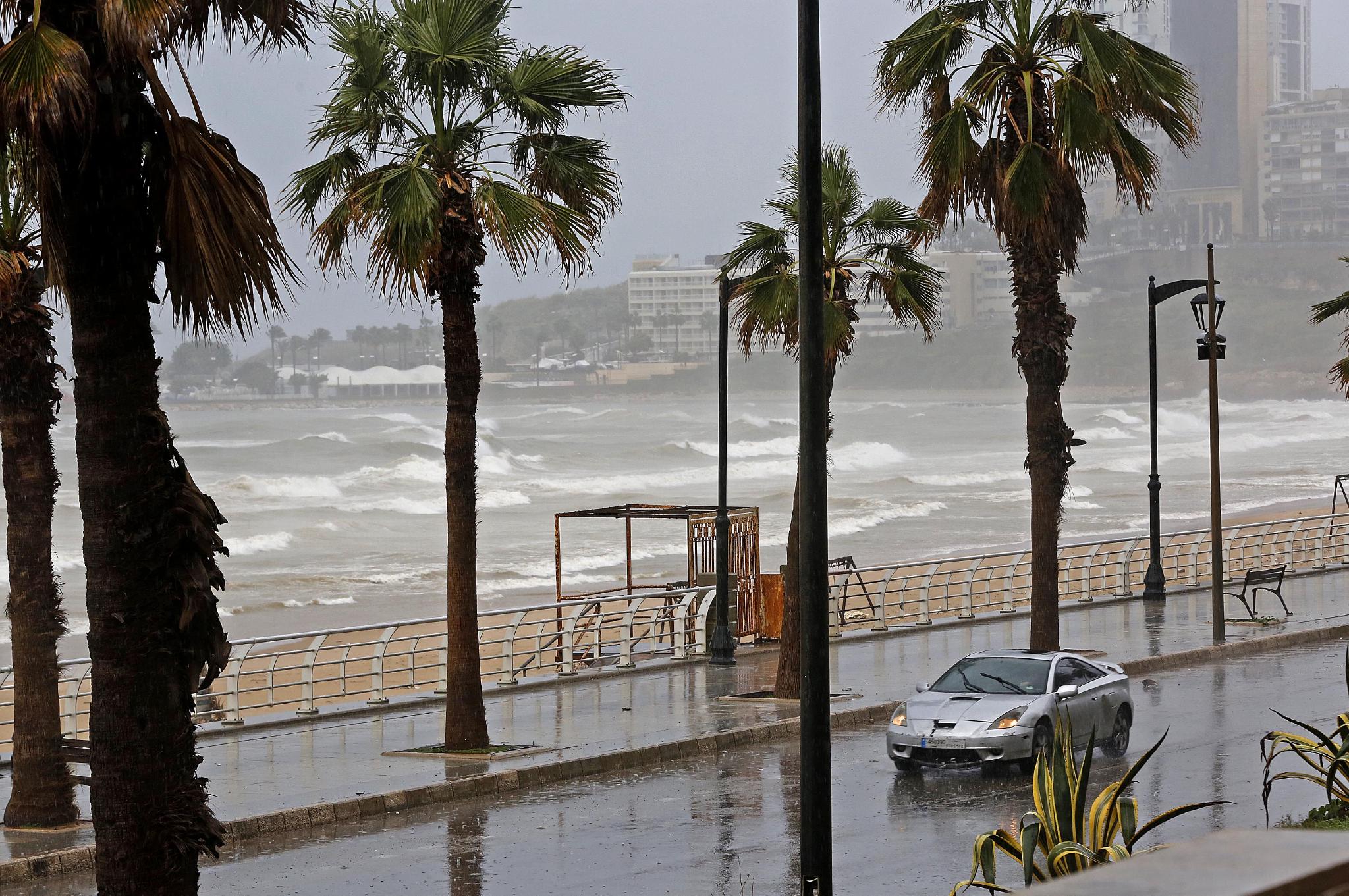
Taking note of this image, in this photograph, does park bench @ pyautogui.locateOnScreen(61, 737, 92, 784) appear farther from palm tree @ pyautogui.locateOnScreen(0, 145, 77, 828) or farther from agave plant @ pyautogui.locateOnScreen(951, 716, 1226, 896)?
agave plant @ pyautogui.locateOnScreen(951, 716, 1226, 896)

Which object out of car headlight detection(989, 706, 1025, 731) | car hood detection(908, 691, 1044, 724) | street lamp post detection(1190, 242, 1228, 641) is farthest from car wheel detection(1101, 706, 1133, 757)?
street lamp post detection(1190, 242, 1228, 641)

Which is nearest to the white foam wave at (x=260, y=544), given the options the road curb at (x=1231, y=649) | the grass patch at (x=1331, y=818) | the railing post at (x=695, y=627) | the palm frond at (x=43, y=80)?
the railing post at (x=695, y=627)

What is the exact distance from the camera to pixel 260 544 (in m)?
72.2

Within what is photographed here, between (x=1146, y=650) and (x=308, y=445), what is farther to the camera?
(x=308, y=445)

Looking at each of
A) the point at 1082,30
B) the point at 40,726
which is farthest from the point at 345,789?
the point at 1082,30

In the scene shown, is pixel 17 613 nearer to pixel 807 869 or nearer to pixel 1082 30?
pixel 807 869

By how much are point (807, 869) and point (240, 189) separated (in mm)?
4603

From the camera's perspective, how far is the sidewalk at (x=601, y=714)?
1560 cm

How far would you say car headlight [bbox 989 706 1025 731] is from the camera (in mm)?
15992

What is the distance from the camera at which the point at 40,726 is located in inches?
548

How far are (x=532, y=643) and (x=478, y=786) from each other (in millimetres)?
19512

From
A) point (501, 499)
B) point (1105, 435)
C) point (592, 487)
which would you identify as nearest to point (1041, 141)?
point (501, 499)

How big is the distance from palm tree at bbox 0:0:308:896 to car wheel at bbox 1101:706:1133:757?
38.3 ft

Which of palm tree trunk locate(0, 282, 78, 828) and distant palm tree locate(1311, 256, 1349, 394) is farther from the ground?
distant palm tree locate(1311, 256, 1349, 394)
